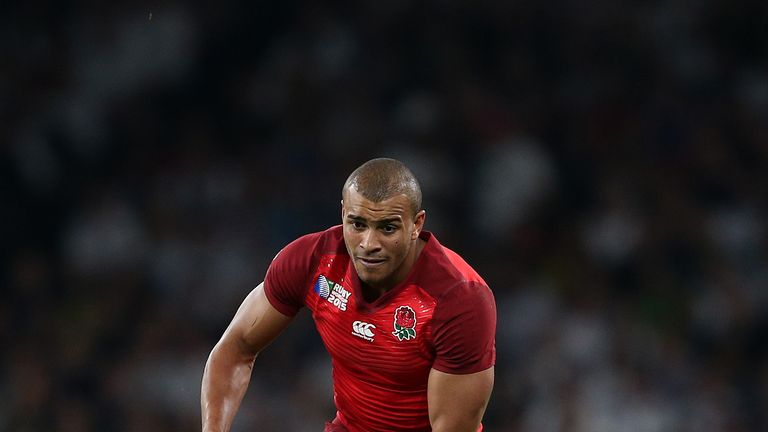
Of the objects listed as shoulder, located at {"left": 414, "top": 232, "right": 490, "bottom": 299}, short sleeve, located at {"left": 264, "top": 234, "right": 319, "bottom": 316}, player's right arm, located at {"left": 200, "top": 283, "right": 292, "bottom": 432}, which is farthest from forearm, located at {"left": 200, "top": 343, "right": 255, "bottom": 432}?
shoulder, located at {"left": 414, "top": 232, "right": 490, "bottom": 299}

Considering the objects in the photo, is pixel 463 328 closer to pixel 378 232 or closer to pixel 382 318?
pixel 382 318

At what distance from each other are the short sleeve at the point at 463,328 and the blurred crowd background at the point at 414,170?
2981 mm

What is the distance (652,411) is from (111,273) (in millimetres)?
3481

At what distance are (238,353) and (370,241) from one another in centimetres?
84

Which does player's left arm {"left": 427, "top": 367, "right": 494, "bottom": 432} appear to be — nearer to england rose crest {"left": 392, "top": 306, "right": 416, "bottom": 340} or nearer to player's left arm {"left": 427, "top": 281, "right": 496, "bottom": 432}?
player's left arm {"left": 427, "top": 281, "right": 496, "bottom": 432}

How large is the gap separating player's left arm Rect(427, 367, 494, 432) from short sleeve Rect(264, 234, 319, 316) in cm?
57

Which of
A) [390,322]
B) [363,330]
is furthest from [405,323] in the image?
[363,330]

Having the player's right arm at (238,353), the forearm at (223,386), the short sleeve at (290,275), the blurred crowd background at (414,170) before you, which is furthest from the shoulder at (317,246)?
the blurred crowd background at (414,170)

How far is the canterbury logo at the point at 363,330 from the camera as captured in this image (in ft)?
11.6

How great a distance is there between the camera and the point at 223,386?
12.4 feet

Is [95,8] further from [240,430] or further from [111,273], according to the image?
[240,430]

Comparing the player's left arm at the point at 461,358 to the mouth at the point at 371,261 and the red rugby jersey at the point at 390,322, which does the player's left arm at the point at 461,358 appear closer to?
the red rugby jersey at the point at 390,322

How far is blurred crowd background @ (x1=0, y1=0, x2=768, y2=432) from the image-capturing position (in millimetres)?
6449

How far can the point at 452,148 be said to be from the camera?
23.4 feet
